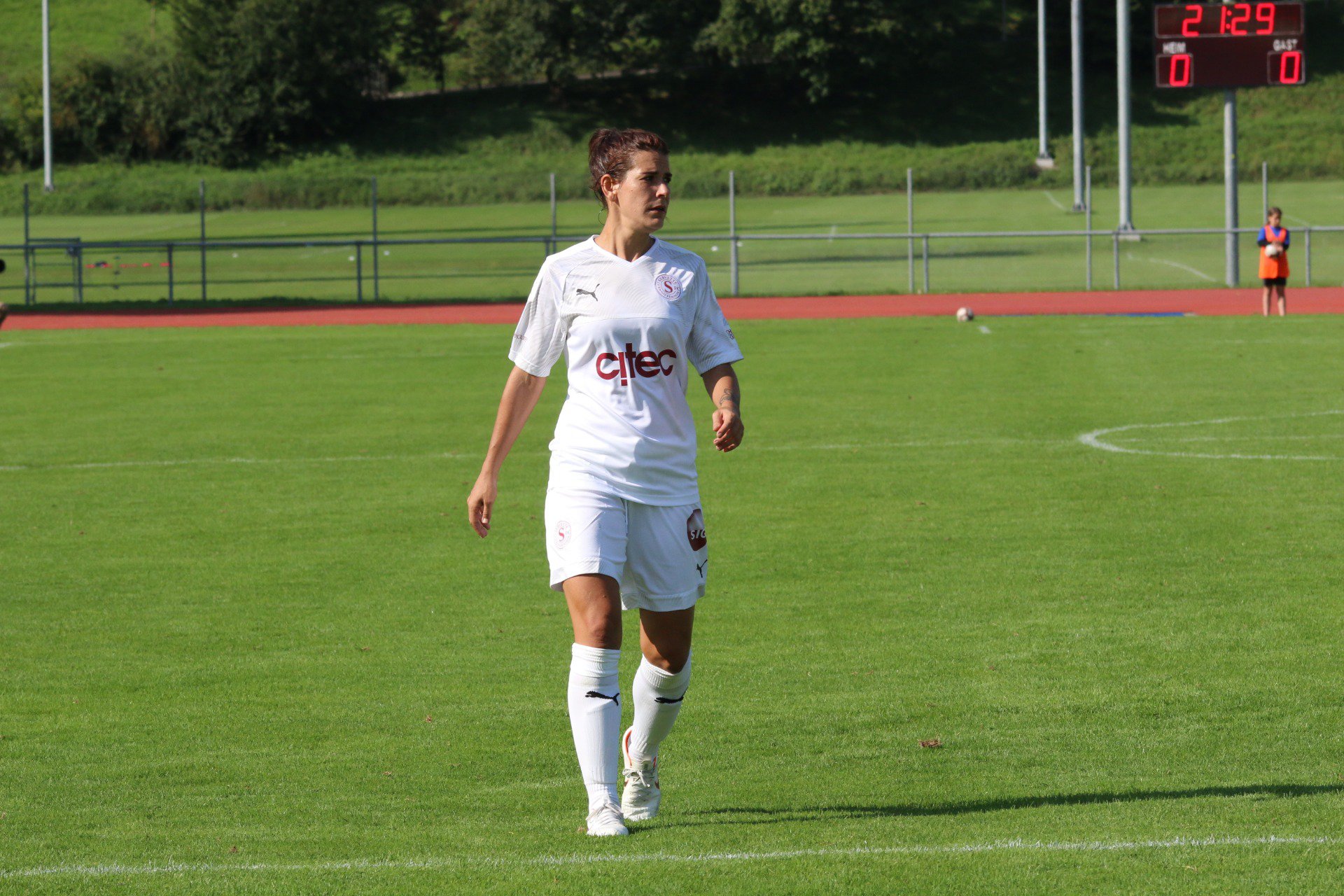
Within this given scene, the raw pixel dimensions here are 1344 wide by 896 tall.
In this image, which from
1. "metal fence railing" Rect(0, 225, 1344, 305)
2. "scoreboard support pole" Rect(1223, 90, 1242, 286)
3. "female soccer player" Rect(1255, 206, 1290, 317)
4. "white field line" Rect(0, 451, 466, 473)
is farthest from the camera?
"metal fence railing" Rect(0, 225, 1344, 305)

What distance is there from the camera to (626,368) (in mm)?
5152

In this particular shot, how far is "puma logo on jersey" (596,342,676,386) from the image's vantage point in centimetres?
514

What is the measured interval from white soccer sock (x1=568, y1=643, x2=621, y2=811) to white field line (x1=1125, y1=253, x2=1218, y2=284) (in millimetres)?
32789

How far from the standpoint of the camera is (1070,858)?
4.64 meters

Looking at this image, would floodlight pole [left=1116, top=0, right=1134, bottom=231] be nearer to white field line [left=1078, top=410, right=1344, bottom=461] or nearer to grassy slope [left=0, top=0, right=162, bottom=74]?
white field line [left=1078, top=410, right=1344, bottom=461]

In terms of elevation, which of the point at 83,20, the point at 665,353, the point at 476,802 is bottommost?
the point at 476,802

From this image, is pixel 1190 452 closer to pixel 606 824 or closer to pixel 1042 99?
pixel 606 824

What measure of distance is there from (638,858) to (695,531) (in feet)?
3.49

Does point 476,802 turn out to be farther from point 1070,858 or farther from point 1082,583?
point 1082,583

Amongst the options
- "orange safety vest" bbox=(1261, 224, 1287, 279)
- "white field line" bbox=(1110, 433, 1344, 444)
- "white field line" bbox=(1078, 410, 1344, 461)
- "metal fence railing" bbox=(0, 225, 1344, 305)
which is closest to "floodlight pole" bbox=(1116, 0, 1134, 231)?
"metal fence railing" bbox=(0, 225, 1344, 305)

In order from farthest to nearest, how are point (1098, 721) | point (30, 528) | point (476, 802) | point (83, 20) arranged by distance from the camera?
point (83, 20)
point (30, 528)
point (1098, 721)
point (476, 802)

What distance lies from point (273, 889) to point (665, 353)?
6.44 ft

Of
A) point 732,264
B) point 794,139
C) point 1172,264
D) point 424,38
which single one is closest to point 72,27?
point 424,38

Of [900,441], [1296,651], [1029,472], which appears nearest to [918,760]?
[1296,651]
